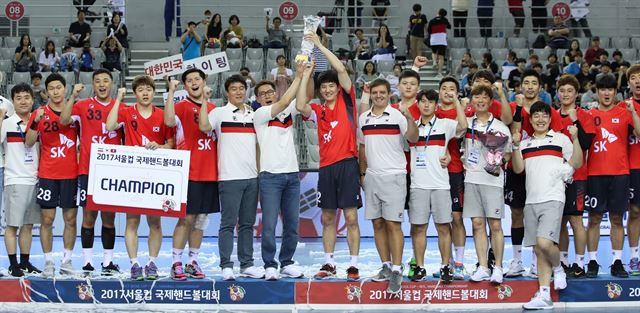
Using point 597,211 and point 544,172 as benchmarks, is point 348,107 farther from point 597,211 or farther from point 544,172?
point 597,211

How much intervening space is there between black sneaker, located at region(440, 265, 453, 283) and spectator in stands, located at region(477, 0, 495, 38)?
49.2 ft

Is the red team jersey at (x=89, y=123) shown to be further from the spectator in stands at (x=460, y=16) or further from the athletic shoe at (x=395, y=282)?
the spectator in stands at (x=460, y=16)

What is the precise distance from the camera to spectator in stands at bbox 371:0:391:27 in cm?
2586

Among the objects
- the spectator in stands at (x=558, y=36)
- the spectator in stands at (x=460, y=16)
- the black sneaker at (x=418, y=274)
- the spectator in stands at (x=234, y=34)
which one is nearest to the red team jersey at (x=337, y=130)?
the black sneaker at (x=418, y=274)

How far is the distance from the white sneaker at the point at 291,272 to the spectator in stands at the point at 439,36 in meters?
13.2

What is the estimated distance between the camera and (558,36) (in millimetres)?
25438

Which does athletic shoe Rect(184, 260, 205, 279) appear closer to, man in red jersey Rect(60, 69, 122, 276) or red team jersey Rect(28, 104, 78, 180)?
man in red jersey Rect(60, 69, 122, 276)

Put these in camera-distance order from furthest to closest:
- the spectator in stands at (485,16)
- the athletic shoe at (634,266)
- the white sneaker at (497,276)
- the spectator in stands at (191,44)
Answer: the spectator in stands at (485,16) < the spectator in stands at (191,44) < the athletic shoe at (634,266) < the white sneaker at (497,276)

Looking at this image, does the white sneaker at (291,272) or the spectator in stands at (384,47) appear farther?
the spectator in stands at (384,47)

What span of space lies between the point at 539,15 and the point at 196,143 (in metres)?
17.1

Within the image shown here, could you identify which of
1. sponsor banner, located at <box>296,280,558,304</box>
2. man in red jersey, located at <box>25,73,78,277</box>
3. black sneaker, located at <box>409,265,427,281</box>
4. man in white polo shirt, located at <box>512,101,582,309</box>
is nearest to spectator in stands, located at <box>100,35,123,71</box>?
man in red jersey, located at <box>25,73,78,277</box>

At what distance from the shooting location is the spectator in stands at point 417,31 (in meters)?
24.9

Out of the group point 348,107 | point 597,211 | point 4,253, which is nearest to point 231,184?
point 348,107

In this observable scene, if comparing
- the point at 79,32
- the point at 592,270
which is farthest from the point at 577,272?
the point at 79,32
